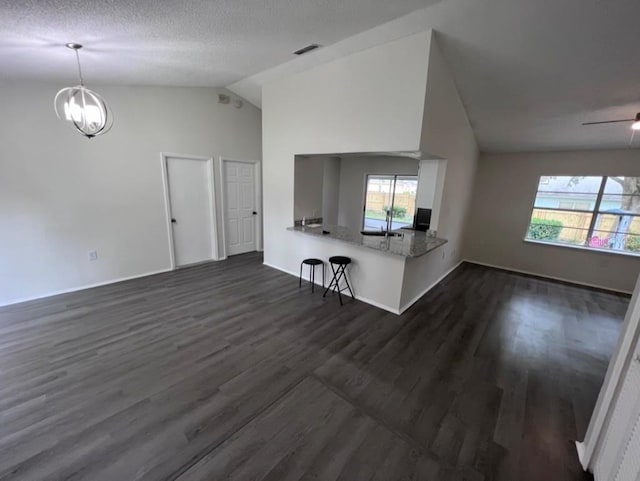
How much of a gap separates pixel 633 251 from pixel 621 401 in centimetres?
500

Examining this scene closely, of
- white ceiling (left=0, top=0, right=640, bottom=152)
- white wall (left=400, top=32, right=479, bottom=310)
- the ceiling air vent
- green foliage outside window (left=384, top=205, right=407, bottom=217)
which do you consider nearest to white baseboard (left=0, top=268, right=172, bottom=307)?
white ceiling (left=0, top=0, right=640, bottom=152)

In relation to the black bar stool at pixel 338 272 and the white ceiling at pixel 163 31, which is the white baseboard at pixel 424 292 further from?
the white ceiling at pixel 163 31

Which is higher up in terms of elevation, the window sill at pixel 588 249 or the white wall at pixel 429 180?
the white wall at pixel 429 180

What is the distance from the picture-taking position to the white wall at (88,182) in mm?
3174

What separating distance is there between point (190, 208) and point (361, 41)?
12.6ft

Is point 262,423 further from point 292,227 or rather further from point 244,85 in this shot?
point 244,85

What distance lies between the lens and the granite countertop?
10.8ft

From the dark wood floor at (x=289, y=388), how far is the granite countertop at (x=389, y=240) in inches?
33.6

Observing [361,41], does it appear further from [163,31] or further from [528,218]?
[528,218]

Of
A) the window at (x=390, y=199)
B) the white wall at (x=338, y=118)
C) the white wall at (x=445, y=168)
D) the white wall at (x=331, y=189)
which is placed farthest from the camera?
the white wall at (x=331, y=189)

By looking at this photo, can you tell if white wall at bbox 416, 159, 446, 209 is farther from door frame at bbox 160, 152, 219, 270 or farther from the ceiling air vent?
door frame at bbox 160, 152, 219, 270

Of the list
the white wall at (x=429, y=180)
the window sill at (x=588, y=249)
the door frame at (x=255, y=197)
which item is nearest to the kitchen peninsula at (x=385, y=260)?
the white wall at (x=429, y=180)

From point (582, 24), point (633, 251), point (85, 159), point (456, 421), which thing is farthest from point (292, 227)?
point (633, 251)

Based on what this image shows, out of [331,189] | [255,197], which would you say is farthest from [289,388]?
[331,189]
